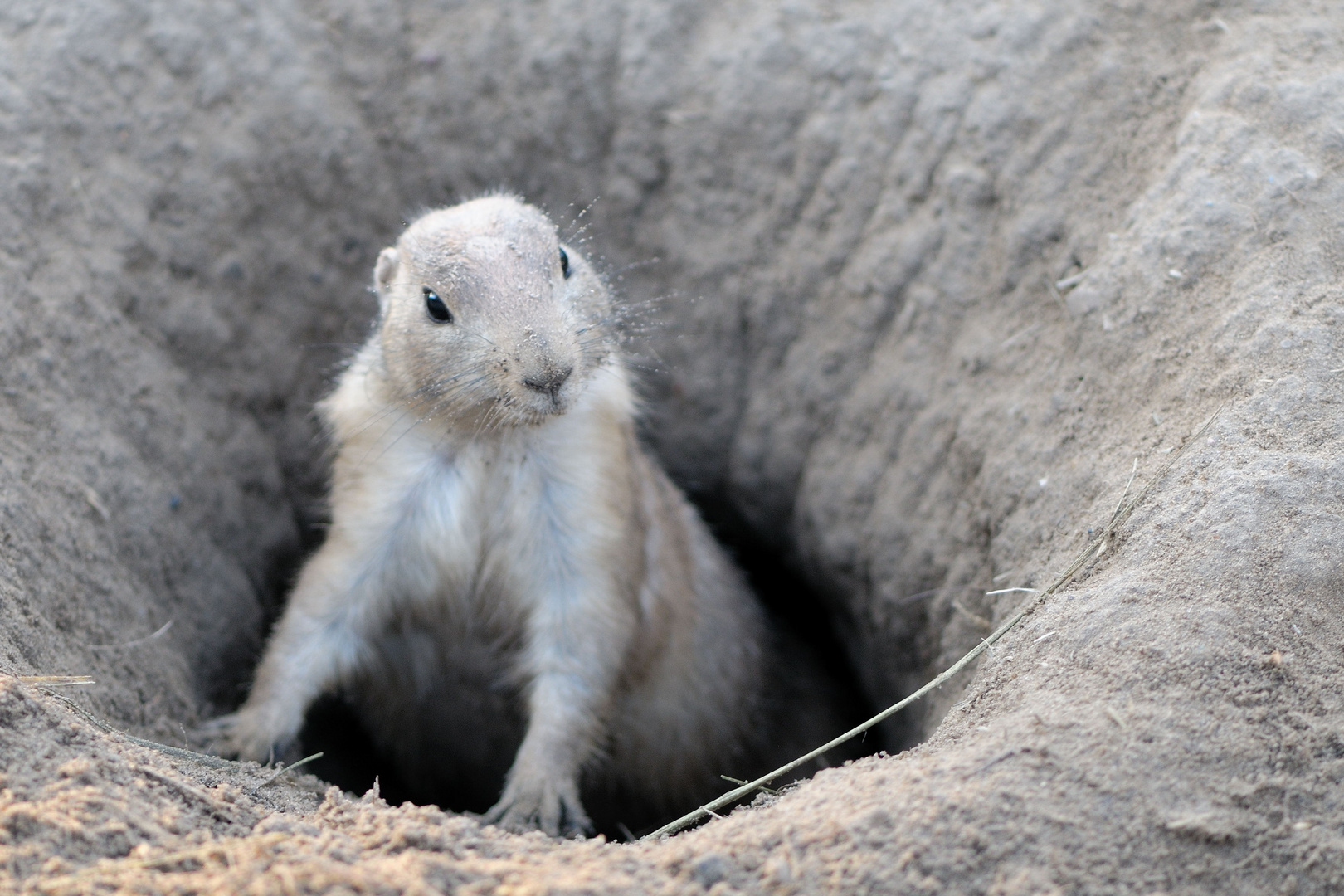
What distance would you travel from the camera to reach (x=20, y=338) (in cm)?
516

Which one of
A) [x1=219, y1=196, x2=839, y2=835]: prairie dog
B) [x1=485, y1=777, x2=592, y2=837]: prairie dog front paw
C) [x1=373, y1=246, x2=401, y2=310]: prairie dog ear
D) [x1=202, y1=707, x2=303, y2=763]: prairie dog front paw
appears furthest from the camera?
[x1=373, y1=246, x2=401, y2=310]: prairie dog ear

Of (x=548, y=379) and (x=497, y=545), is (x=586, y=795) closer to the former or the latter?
(x=497, y=545)

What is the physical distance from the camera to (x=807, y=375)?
6.90 metres

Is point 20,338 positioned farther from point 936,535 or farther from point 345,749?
point 936,535

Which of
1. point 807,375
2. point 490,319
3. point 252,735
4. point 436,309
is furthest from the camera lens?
point 807,375

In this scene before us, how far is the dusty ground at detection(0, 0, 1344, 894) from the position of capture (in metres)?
2.98

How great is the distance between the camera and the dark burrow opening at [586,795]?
6348 mm

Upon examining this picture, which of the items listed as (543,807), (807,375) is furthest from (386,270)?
(807,375)

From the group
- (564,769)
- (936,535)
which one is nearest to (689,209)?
(936,535)

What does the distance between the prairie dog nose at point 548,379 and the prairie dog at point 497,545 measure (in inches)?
0.5

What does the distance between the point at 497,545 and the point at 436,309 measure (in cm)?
123

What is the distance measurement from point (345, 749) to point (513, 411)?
11.0 ft

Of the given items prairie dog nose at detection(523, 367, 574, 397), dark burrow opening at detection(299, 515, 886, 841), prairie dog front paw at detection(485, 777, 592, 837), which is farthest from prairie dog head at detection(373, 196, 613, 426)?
dark burrow opening at detection(299, 515, 886, 841)

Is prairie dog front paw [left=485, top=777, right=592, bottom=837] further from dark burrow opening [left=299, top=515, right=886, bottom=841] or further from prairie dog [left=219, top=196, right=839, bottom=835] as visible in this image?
dark burrow opening [left=299, top=515, right=886, bottom=841]
